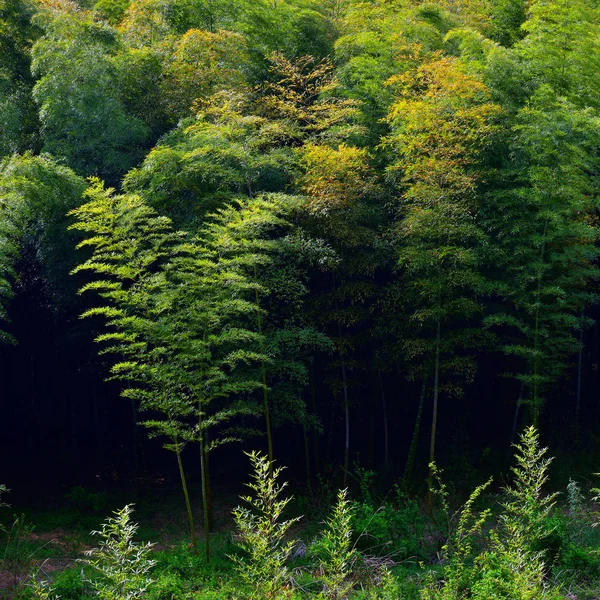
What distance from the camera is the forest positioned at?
7027 mm

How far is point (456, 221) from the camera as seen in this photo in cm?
818

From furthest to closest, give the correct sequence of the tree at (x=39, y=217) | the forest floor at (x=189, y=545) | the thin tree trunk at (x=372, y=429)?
1. the thin tree trunk at (x=372, y=429)
2. the tree at (x=39, y=217)
3. the forest floor at (x=189, y=545)

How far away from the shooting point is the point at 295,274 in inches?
344

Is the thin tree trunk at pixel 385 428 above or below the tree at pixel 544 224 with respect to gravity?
below

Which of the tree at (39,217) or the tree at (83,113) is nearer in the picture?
the tree at (39,217)

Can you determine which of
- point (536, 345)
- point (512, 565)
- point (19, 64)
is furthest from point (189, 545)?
point (19, 64)

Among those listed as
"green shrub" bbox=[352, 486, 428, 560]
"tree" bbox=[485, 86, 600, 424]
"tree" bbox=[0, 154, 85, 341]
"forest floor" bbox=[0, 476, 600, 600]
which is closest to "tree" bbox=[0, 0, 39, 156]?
"tree" bbox=[0, 154, 85, 341]

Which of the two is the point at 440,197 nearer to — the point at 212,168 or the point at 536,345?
the point at 536,345

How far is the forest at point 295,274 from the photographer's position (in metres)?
7.03

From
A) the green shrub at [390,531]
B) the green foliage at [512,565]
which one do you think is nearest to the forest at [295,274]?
the green shrub at [390,531]

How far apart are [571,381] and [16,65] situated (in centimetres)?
980

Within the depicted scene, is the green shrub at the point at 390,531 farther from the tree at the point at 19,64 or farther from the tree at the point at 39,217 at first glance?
the tree at the point at 19,64

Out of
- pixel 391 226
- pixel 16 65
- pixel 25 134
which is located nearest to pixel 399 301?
pixel 391 226

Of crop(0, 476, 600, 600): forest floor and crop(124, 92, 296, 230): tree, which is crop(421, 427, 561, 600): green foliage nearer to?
crop(0, 476, 600, 600): forest floor
